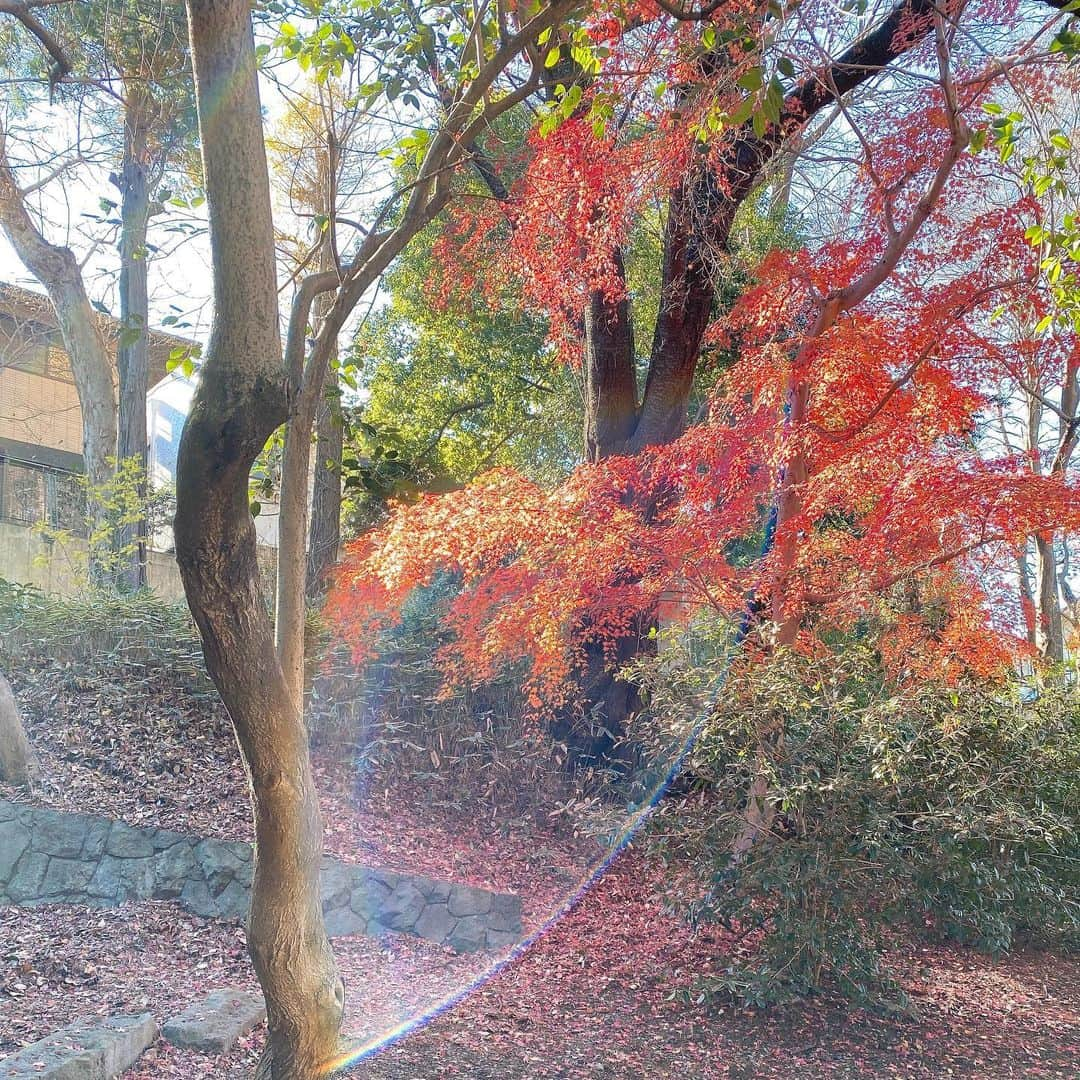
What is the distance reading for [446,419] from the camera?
1210 cm

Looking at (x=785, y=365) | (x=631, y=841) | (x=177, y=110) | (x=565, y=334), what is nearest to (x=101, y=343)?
(x=177, y=110)

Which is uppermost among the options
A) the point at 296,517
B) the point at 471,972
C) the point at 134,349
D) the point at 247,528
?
the point at 134,349

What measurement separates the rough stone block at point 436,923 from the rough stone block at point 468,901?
5 centimetres

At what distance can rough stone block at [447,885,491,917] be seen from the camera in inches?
229

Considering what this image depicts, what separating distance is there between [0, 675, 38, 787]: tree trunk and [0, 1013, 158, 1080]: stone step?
2579 millimetres

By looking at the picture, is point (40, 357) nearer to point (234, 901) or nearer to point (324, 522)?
point (324, 522)

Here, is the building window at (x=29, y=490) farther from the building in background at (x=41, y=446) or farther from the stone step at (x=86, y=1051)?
the stone step at (x=86, y=1051)

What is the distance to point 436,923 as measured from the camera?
5711 mm

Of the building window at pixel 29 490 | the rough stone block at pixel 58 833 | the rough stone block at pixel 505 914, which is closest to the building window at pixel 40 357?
the building window at pixel 29 490

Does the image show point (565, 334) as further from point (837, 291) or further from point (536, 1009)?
point (536, 1009)

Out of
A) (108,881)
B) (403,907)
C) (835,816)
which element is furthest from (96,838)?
(835,816)

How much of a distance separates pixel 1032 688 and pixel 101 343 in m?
9.60

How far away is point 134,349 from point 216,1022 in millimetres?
8455

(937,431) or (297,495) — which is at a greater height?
(937,431)
